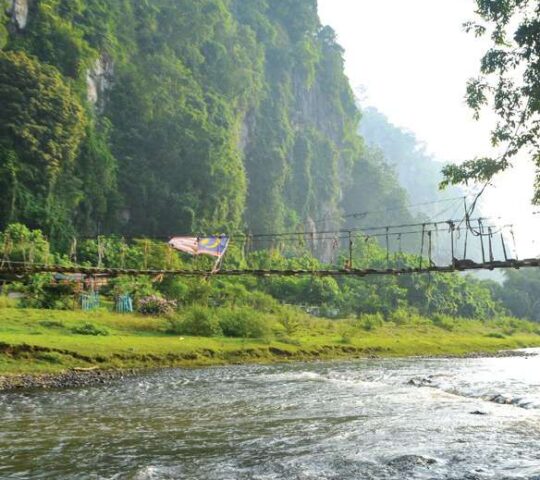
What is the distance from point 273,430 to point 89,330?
48.7 ft

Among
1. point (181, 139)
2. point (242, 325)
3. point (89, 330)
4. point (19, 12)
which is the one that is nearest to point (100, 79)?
point (181, 139)

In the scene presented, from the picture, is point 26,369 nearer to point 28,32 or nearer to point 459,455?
point 459,455

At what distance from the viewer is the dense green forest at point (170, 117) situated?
130ft

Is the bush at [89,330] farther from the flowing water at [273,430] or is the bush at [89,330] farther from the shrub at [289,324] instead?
the shrub at [289,324]

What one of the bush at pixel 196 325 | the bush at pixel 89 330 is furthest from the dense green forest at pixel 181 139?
the bush at pixel 196 325

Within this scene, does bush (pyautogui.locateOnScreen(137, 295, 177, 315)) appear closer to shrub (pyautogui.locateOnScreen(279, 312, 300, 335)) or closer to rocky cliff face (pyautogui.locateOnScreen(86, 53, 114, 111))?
shrub (pyautogui.locateOnScreen(279, 312, 300, 335))

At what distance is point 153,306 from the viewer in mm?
30594

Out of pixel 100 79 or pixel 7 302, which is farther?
pixel 100 79

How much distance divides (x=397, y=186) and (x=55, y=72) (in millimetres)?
80887

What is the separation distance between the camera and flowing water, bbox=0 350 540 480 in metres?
7.93

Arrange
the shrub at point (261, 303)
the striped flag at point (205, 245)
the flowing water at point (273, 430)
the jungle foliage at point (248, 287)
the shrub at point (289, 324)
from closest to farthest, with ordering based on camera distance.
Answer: the flowing water at point (273, 430)
the striped flag at point (205, 245)
the jungle foliage at point (248, 287)
the shrub at point (289, 324)
the shrub at point (261, 303)

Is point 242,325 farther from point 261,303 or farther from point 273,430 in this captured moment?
point 273,430

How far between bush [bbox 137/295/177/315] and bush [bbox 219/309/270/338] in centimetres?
388

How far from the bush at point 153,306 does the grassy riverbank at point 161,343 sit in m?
1.54
